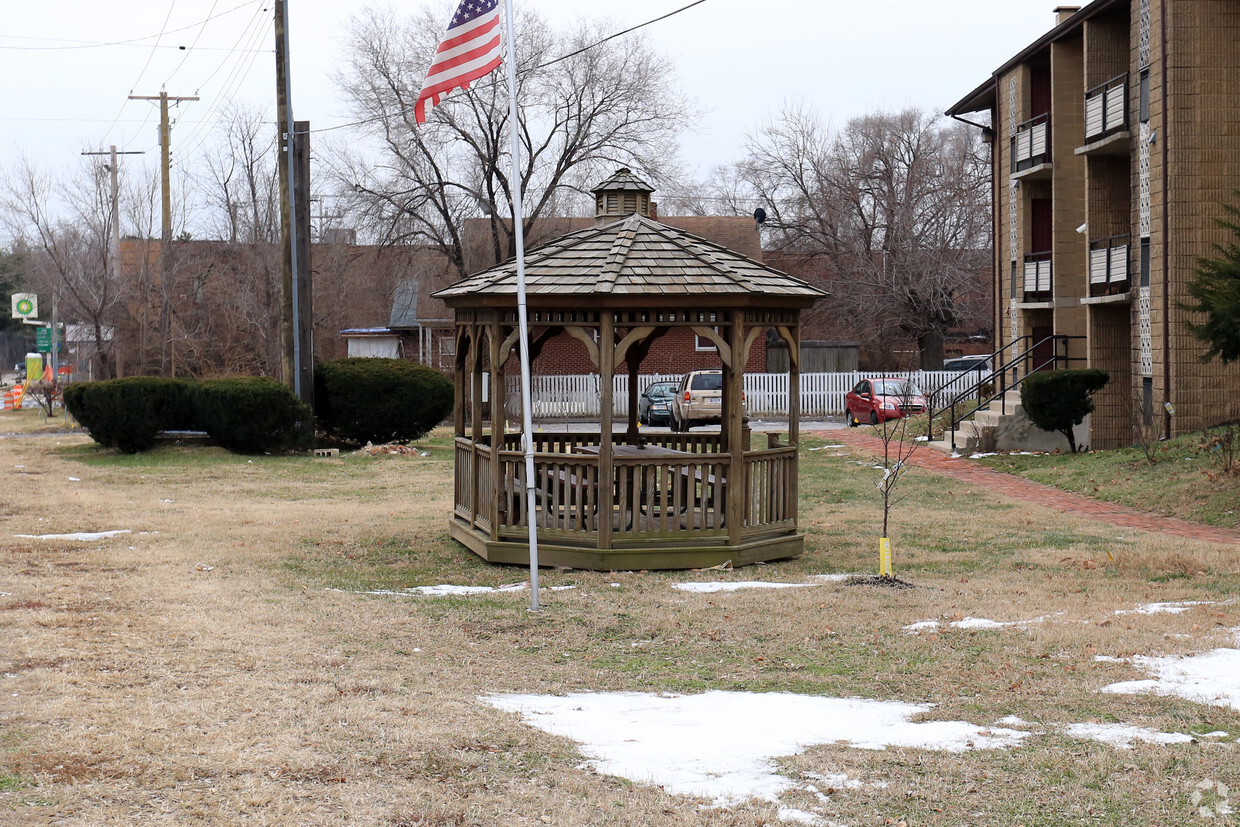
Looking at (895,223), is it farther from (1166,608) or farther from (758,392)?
(1166,608)

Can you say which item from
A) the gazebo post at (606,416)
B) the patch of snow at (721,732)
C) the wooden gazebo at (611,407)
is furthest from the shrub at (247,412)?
the patch of snow at (721,732)

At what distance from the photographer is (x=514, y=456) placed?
→ 1225 centimetres

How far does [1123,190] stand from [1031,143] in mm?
3928

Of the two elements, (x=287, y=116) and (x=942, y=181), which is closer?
(x=287, y=116)

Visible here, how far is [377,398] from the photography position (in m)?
25.9

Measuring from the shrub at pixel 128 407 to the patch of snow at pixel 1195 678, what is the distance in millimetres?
20554

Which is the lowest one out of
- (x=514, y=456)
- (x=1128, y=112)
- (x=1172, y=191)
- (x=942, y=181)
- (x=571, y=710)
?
(x=571, y=710)

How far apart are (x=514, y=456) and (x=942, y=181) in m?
48.2

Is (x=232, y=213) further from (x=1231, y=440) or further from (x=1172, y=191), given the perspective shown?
(x=1231, y=440)

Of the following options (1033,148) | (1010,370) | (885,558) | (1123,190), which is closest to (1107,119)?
(1123,190)

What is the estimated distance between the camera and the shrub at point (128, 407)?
2355 cm

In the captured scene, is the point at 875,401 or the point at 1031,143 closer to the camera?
the point at 1031,143

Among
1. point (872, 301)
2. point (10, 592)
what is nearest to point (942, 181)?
point (872, 301)

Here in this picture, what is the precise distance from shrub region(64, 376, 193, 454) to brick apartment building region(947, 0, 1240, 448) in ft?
61.7
